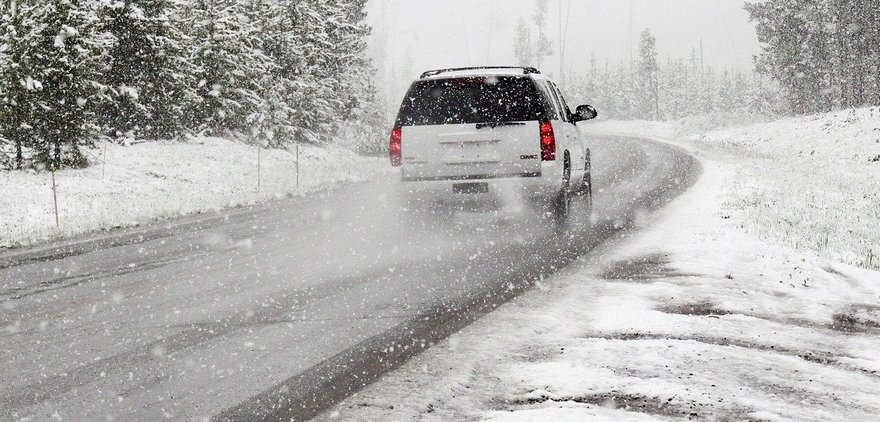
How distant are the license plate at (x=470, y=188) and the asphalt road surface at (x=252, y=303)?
533mm

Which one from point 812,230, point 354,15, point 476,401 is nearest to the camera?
point 476,401

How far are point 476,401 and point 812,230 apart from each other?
723 centimetres

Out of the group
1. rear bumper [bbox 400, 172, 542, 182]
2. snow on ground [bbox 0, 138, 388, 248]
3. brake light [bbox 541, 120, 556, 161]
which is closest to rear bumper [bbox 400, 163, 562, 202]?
rear bumper [bbox 400, 172, 542, 182]

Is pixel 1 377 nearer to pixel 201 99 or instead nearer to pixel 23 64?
pixel 23 64

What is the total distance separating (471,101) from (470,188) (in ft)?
3.75

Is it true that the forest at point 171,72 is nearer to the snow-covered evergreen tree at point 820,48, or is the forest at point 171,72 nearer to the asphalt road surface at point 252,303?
the asphalt road surface at point 252,303

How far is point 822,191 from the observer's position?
13.9m

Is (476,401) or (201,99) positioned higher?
(201,99)

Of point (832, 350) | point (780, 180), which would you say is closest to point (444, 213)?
point (832, 350)

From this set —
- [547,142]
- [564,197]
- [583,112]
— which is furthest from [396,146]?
[583,112]

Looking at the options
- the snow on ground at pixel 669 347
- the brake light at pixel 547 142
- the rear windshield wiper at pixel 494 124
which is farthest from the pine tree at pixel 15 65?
the snow on ground at pixel 669 347

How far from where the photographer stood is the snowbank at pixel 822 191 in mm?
8596

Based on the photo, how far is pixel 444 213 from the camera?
1052cm

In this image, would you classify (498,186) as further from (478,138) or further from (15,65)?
(15,65)
